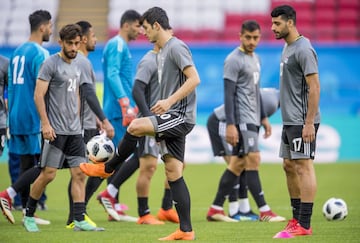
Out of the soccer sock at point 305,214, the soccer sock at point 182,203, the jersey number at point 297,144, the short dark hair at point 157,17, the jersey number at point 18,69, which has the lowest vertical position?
the soccer sock at point 305,214

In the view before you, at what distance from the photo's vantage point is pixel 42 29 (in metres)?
10.5

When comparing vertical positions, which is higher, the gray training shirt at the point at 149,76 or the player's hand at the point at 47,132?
the gray training shirt at the point at 149,76

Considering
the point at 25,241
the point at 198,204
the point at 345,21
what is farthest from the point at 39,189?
the point at 345,21

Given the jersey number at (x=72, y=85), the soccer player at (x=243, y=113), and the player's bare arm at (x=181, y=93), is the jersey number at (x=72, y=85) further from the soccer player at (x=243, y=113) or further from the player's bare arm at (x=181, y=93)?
the soccer player at (x=243, y=113)

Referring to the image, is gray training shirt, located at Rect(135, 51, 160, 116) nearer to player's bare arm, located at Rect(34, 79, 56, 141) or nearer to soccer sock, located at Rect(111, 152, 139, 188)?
soccer sock, located at Rect(111, 152, 139, 188)

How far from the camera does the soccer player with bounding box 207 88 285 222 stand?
10.5 m

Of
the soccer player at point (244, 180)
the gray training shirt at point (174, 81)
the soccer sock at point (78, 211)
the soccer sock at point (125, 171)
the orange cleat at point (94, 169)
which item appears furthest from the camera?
the soccer sock at point (125, 171)

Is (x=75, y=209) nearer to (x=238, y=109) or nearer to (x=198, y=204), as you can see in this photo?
(x=238, y=109)

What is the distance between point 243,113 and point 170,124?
284 centimetres

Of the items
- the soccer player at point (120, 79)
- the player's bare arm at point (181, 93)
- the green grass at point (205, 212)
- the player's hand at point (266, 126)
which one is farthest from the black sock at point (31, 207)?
the player's hand at point (266, 126)

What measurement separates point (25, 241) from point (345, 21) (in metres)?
18.5

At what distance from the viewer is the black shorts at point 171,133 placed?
7.75 m

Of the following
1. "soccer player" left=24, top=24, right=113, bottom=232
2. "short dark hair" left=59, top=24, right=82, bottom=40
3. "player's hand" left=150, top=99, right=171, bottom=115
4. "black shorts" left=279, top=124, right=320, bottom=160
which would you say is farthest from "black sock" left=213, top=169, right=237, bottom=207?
"player's hand" left=150, top=99, right=171, bottom=115

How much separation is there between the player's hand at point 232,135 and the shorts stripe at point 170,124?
237 cm
